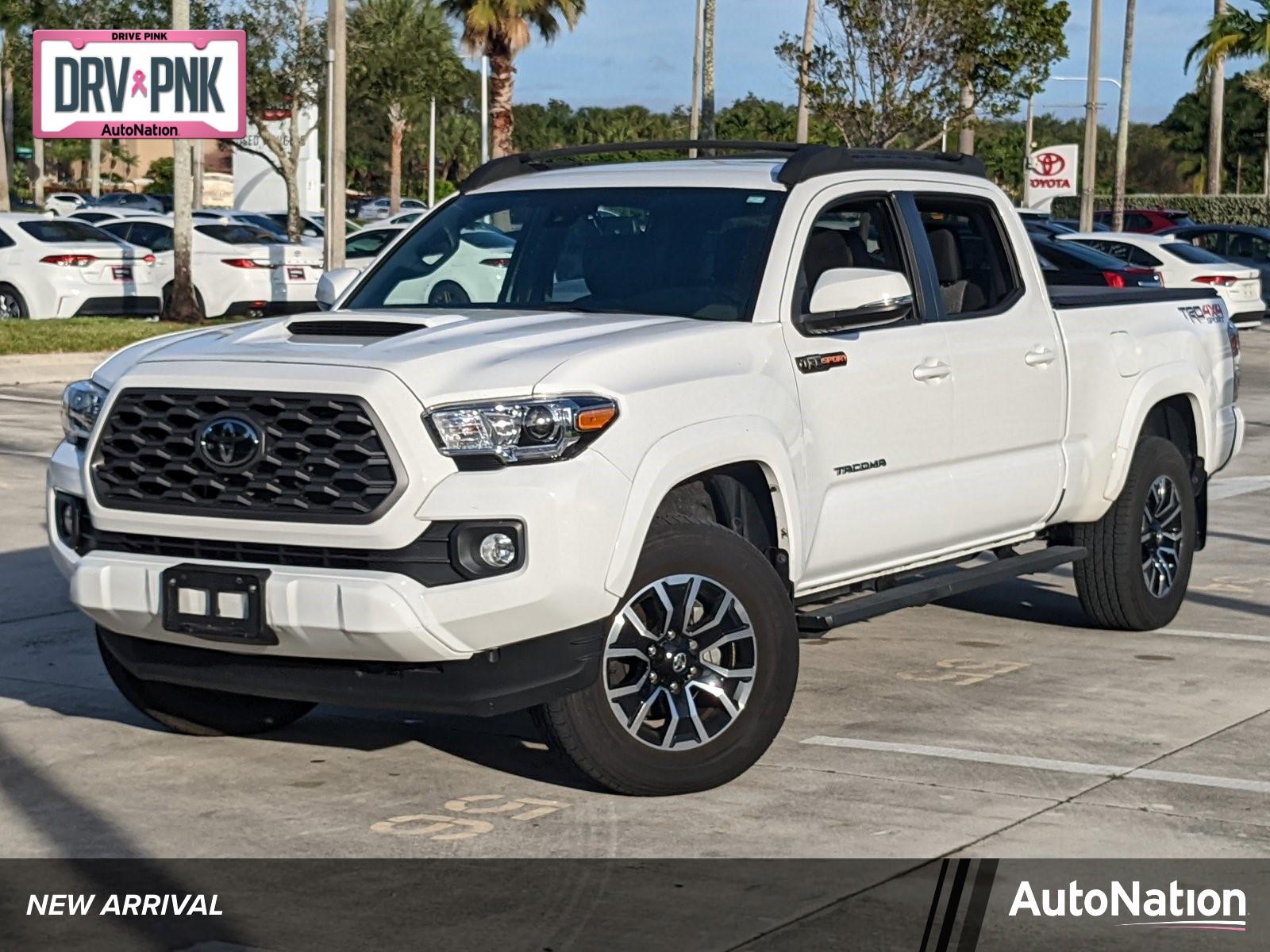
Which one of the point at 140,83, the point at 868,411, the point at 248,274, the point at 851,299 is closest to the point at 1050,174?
the point at 248,274

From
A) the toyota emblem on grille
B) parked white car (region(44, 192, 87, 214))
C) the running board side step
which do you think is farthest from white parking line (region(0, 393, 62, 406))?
parked white car (region(44, 192, 87, 214))

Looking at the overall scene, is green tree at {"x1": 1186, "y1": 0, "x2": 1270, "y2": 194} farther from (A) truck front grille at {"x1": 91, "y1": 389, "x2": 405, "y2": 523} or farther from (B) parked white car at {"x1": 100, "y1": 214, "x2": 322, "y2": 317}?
(A) truck front grille at {"x1": 91, "y1": 389, "x2": 405, "y2": 523}

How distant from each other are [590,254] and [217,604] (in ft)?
6.84

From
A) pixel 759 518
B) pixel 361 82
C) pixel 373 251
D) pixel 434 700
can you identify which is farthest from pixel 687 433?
pixel 361 82

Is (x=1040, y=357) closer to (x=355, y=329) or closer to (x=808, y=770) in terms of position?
(x=808, y=770)

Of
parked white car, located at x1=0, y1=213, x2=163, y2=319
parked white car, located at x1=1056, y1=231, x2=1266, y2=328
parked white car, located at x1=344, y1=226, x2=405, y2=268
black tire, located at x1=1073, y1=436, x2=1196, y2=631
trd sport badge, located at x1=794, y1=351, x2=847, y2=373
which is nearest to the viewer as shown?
trd sport badge, located at x1=794, y1=351, x2=847, y2=373

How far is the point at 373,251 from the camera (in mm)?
27766

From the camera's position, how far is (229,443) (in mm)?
5777

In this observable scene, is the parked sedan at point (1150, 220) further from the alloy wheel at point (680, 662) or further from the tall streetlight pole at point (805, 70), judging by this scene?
the alloy wheel at point (680, 662)

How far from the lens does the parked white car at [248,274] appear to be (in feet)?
87.0

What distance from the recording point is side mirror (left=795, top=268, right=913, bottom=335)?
668 centimetres

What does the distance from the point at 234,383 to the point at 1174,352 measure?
468 centimetres

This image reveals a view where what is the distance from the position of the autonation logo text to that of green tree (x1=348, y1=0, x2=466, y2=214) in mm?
37607

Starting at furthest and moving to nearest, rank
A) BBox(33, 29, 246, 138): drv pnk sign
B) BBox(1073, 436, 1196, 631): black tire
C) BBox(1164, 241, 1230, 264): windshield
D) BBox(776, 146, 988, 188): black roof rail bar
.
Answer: BBox(33, 29, 246, 138): drv pnk sign
BBox(1164, 241, 1230, 264): windshield
BBox(1073, 436, 1196, 631): black tire
BBox(776, 146, 988, 188): black roof rail bar
